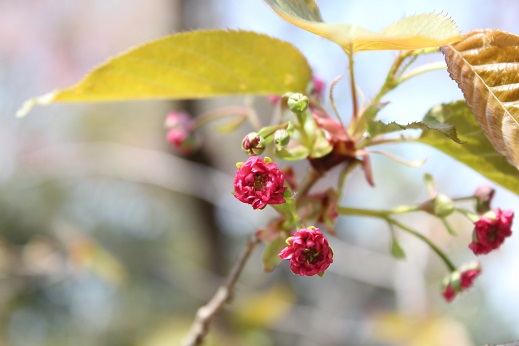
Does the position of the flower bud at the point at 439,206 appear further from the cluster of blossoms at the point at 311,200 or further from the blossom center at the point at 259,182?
the blossom center at the point at 259,182

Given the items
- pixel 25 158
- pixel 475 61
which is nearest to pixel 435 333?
pixel 475 61

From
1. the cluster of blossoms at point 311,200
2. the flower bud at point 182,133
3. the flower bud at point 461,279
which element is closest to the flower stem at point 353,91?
the cluster of blossoms at point 311,200

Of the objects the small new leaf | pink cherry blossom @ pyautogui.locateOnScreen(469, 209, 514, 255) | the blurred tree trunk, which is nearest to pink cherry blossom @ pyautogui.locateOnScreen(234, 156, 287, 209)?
the small new leaf

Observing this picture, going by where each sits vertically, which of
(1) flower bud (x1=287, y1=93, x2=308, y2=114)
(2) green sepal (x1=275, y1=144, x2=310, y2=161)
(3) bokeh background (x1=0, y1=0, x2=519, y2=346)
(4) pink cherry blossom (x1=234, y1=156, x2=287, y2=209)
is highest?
(1) flower bud (x1=287, y1=93, x2=308, y2=114)

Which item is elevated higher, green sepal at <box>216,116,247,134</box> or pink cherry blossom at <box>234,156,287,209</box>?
pink cherry blossom at <box>234,156,287,209</box>

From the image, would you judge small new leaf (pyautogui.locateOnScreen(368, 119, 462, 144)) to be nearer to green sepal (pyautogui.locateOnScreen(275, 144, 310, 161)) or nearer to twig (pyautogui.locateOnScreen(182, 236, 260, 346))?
green sepal (pyautogui.locateOnScreen(275, 144, 310, 161))
